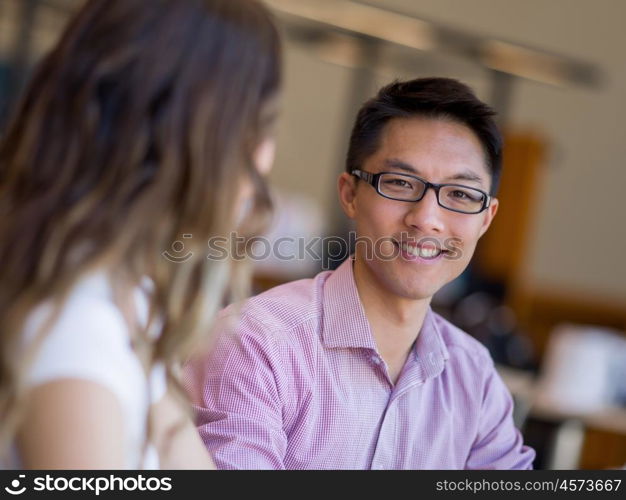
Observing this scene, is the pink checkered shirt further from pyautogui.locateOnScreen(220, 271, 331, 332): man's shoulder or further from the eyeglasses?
the eyeglasses

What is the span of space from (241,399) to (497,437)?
1.69 ft

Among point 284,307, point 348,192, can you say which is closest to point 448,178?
point 348,192

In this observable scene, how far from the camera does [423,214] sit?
1.54m

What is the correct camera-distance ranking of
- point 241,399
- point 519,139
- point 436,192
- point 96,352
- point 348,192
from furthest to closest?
point 519,139 < point 348,192 < point 436,192 < point 241,399 < point 96,352

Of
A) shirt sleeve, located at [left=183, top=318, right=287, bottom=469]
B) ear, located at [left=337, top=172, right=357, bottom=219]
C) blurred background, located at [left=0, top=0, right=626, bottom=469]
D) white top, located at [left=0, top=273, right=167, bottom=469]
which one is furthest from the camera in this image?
blurred background, located at [left=0, top=0, right=626, bottom=469]

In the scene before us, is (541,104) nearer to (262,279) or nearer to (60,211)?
(262,279)

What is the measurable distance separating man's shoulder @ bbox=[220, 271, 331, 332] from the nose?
8.2 inches

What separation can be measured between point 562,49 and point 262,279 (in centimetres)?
407

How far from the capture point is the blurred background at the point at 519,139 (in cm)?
616

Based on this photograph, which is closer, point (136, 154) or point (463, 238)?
point (136, 154)

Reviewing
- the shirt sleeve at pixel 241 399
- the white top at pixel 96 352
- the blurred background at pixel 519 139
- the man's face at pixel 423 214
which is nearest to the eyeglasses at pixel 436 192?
the man's face at pixel 423 214

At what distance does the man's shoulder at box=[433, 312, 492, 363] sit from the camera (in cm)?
173

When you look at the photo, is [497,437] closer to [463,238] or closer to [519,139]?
[463,238]

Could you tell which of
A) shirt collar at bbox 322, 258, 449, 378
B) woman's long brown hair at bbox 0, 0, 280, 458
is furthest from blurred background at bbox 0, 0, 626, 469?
woman's long brown hair at bbox 0, 0, 280, 458
